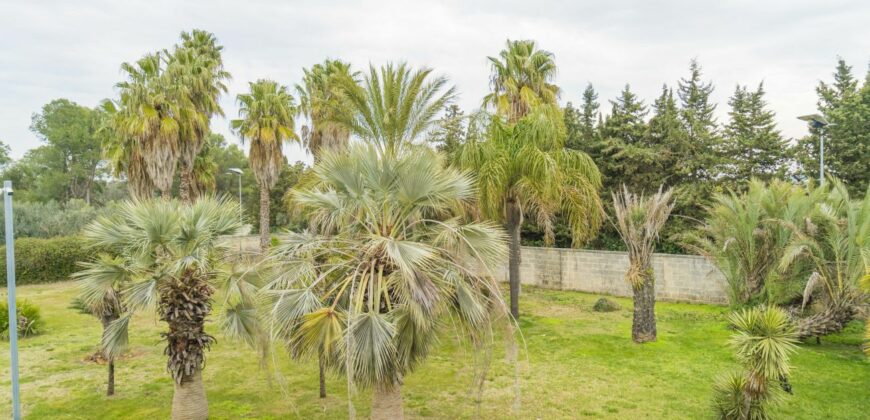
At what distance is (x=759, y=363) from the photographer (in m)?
4.98

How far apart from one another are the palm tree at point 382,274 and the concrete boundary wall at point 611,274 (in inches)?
276

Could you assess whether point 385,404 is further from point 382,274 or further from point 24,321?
point 24,321

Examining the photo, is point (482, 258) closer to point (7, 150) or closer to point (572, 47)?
point (572, 47)

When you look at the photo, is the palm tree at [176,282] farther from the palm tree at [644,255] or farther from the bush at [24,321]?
the palm tree at [644,255]

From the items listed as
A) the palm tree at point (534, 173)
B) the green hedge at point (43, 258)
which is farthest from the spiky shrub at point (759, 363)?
the green hedge at point (43, 258)

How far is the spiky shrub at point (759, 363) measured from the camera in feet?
16.0

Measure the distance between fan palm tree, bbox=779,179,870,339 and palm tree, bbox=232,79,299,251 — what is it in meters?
15.9

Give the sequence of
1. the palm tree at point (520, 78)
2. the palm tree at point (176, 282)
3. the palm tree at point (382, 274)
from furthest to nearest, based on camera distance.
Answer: the palm tree at point (520, 78) < the palm tree at point (176, 282) < the palm tree at point (382, 274)

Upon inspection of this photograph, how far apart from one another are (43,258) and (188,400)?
16167 mm

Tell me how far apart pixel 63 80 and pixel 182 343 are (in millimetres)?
18479

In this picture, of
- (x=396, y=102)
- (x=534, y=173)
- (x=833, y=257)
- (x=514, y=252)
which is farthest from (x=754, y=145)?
(x=396, y=102)

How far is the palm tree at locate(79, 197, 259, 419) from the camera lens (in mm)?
5770

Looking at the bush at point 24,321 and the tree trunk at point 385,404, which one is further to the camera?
the bush at point 24,321

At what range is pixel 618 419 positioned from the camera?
589 centimetres
